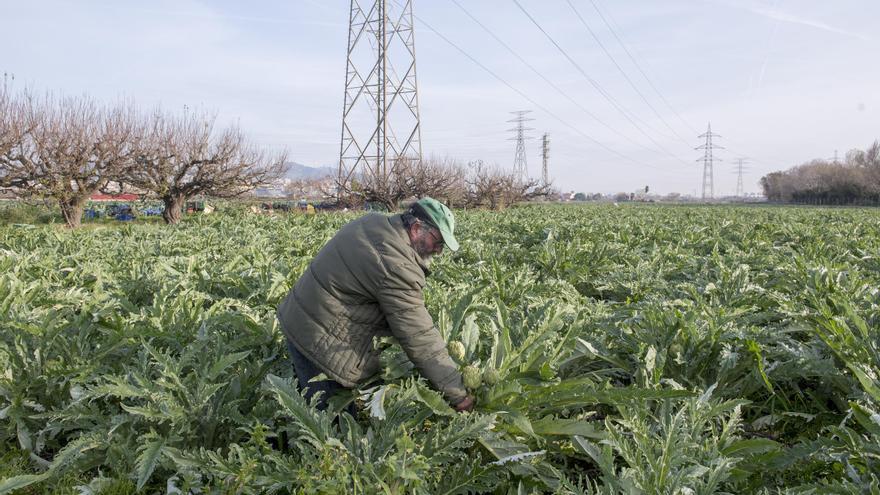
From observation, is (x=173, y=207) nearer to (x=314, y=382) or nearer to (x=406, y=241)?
(x=314, y=382)

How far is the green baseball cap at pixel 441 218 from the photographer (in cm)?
291

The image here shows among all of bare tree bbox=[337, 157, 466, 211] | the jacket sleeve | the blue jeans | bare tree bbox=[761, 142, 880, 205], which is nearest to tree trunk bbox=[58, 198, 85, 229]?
bare tree bbox=[337, 157, 466, 211]

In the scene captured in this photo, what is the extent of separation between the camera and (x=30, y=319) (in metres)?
3.95

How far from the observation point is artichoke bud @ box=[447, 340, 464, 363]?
3.07 m

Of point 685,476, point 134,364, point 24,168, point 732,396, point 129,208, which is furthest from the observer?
point 129,208

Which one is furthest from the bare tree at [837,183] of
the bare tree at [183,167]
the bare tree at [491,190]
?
the bare tree at [183,167]

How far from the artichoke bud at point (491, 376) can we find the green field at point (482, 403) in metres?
0.09

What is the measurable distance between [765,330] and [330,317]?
3087 millimetres

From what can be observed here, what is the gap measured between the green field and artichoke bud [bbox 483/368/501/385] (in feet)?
0.28

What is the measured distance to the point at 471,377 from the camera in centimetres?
283

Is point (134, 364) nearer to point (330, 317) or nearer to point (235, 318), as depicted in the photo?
point (235, 318)

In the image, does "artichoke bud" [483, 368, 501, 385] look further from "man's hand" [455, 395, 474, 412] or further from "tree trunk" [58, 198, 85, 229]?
"tree trunk" [58, 198, 85, 229]

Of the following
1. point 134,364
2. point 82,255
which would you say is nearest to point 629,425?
point 134,364

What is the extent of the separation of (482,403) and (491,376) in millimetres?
147
